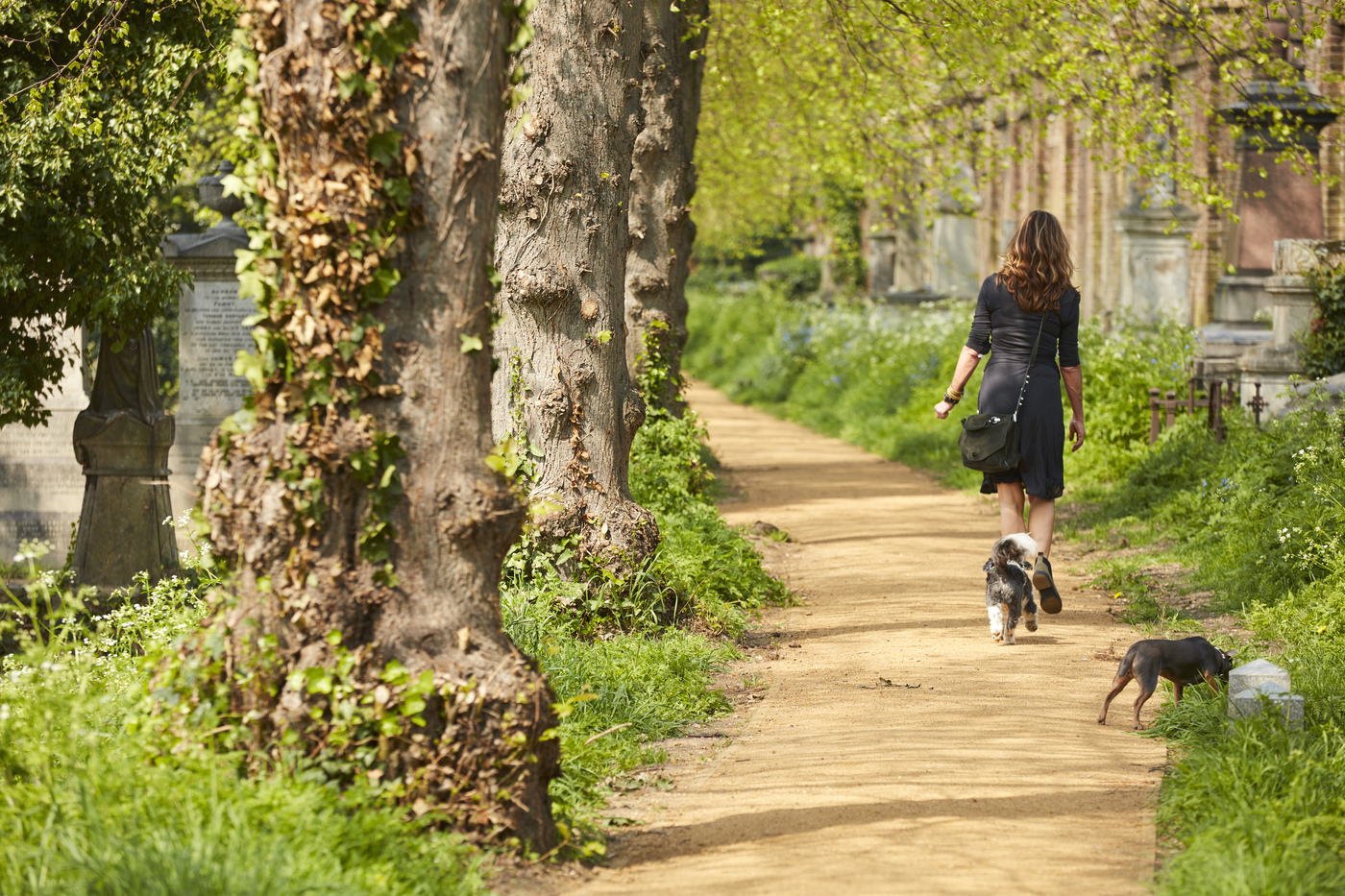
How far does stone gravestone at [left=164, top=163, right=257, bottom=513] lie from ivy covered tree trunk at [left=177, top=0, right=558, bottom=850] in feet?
27.7

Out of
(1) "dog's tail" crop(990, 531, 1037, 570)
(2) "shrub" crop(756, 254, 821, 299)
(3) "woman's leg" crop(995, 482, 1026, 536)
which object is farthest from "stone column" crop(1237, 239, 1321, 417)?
(2) "shrub" crop(756, 254, 821, 299)

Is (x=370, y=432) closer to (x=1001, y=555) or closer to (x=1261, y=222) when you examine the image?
(x=1001, y=555)

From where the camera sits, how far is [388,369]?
3975 millimetres

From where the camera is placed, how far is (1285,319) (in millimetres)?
12273

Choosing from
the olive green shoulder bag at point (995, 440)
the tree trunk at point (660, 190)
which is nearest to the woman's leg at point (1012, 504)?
the olive green shoulder bag at point (995, 440)

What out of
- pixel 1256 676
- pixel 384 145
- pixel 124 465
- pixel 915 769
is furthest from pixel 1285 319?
pixel 384 145

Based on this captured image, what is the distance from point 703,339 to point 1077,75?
23.8 metres

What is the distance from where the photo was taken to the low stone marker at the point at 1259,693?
15.8 ft

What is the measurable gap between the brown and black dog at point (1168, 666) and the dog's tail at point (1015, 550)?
1.33 m

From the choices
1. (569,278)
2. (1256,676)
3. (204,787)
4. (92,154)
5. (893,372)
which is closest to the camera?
(204,787)

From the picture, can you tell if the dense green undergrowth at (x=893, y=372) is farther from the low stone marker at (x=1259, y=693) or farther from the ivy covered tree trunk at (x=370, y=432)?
the ivy covered tree trunk at (x=370, y=432)

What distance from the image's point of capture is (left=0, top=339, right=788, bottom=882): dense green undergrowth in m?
3.21

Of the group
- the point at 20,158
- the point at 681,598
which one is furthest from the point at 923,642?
the point at 20,158

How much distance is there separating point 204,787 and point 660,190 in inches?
352
